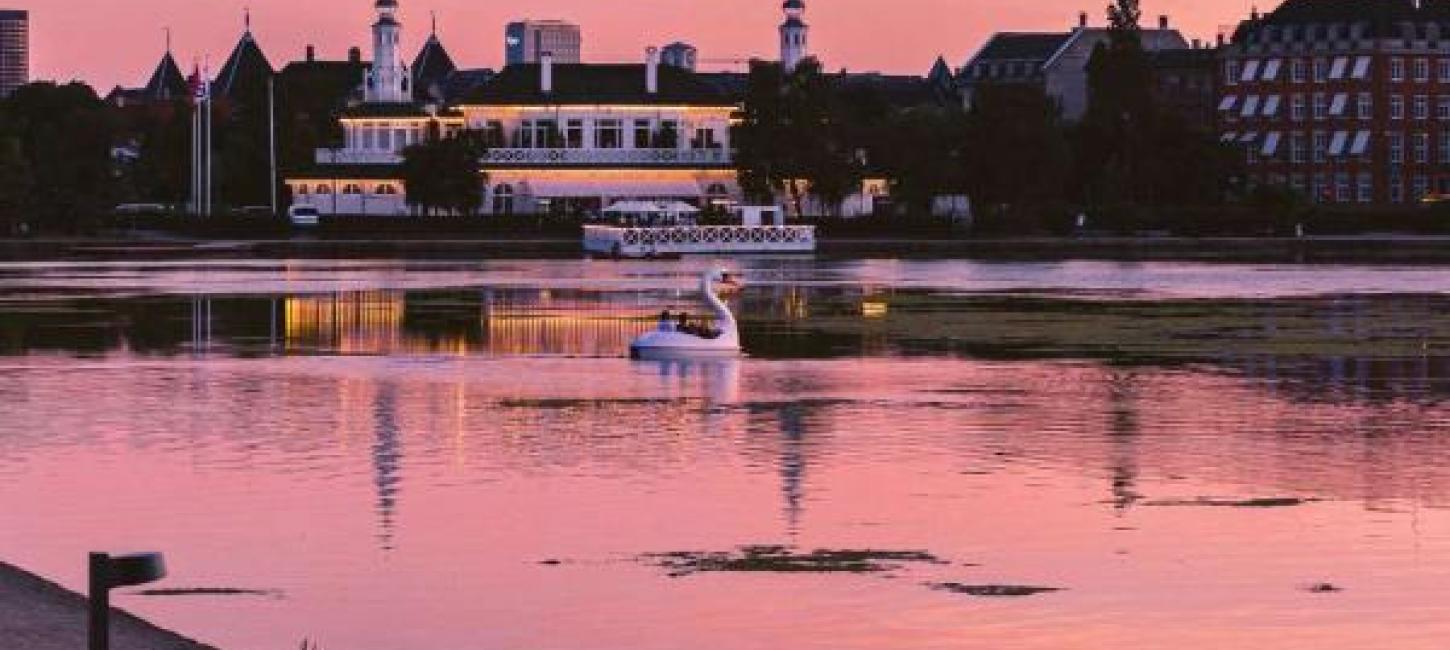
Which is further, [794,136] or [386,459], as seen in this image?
[794,136]

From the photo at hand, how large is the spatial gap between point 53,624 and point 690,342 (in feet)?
125

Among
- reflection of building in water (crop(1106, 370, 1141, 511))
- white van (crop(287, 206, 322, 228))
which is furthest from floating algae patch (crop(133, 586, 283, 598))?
white van (crop(287, 206, 322, 228))

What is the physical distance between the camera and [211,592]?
27641 mm

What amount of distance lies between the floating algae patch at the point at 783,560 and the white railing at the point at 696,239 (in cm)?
13161

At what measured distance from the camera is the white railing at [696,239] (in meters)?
164

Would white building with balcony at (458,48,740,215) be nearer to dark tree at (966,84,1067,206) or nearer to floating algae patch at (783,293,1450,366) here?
dark tree at (966,84,1067,206)

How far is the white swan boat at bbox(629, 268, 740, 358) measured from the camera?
6059 cm

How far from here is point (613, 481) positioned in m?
36.9

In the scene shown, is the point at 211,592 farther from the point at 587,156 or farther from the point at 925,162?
the point at 587,156

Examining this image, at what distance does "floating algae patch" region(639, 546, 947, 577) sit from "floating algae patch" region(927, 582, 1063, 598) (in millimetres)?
1096

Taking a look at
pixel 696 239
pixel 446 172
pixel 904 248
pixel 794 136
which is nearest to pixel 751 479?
pixel 904 248

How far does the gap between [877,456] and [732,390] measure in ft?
40.9

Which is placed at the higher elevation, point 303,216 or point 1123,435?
point 303,216

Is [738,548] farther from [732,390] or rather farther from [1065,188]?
[1065,188]
